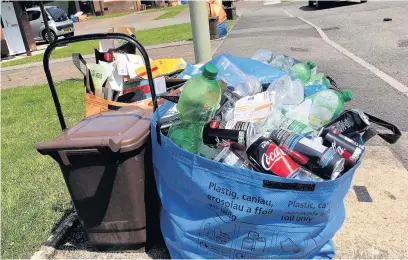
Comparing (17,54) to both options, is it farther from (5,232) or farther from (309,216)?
(309,216)

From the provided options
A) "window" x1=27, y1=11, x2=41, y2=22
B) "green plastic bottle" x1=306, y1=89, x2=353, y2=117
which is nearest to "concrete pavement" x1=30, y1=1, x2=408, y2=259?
"green plastic bottle" x1=306, y1=89, x2=353, y2=117

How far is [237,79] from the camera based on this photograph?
2709 mm

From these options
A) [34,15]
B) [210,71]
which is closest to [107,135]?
[210,71]

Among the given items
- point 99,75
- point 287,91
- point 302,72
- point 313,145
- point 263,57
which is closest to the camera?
point 313,145

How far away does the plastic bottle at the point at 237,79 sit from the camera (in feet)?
8.53

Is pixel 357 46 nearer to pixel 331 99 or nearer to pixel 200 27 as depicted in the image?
pixel 200 27

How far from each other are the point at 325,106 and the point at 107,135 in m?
1.39

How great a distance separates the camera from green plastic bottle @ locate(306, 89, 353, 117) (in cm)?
239

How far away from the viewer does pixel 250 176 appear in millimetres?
1721

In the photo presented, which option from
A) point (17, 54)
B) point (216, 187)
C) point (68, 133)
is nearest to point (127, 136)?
point (68, 133)

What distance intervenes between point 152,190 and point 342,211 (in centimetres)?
113

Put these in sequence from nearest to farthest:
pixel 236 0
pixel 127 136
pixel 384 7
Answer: pixel 127 136, pixel 384 7, pixel 236 0

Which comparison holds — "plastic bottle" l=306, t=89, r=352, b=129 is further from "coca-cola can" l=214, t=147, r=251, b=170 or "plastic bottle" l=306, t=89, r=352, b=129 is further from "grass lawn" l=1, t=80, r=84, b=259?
"grass lawn" l=1, t=80, r=84, b=259

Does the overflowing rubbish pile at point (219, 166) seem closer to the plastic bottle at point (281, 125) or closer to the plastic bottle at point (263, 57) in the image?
the plastic bottle at point (281, 125)
